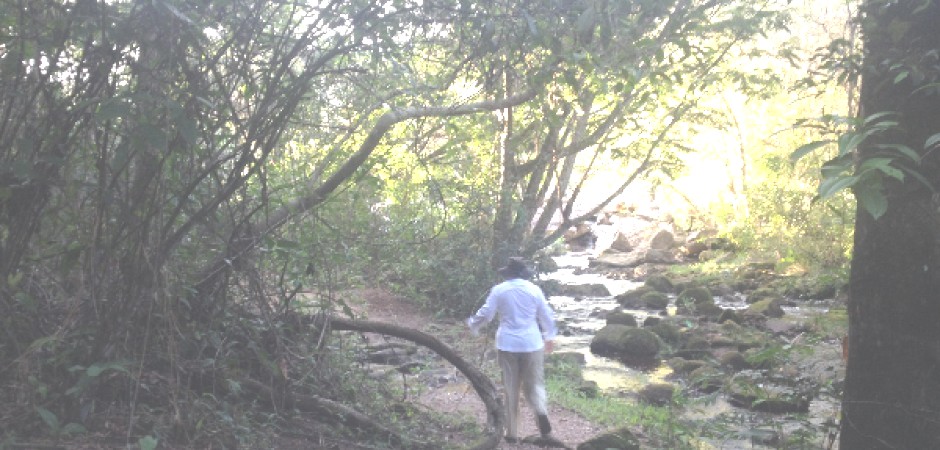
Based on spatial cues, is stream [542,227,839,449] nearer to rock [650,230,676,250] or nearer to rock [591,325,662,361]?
rock [591,325,662,361]

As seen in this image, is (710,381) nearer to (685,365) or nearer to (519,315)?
(685,365)

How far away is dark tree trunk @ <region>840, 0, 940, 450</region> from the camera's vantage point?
4.22 metres

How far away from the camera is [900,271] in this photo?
4324 mm

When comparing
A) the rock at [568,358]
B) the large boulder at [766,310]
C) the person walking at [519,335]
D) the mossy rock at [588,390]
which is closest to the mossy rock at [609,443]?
the person walking at [519,335]

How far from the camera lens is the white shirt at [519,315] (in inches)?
302

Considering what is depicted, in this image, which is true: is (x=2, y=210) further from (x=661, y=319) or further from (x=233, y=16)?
(x=661, y=319)

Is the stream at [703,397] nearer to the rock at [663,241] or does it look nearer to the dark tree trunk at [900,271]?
the dark tree trunk at [900,271]

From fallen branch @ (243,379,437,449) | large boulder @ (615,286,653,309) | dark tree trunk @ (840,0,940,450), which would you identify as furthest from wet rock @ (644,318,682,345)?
dark tree trunk @ (840,0,940,450)

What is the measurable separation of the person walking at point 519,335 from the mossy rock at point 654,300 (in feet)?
49.2

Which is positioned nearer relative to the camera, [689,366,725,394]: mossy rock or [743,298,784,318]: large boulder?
[689,366,725,394]: mossy rock

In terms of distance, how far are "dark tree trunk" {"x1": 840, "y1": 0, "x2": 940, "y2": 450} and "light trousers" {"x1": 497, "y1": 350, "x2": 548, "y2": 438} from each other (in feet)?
11.4

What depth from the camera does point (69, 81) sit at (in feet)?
15.4

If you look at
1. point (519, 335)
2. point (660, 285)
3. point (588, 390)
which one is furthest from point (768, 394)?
point (660, 285)

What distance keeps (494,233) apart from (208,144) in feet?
44.4
